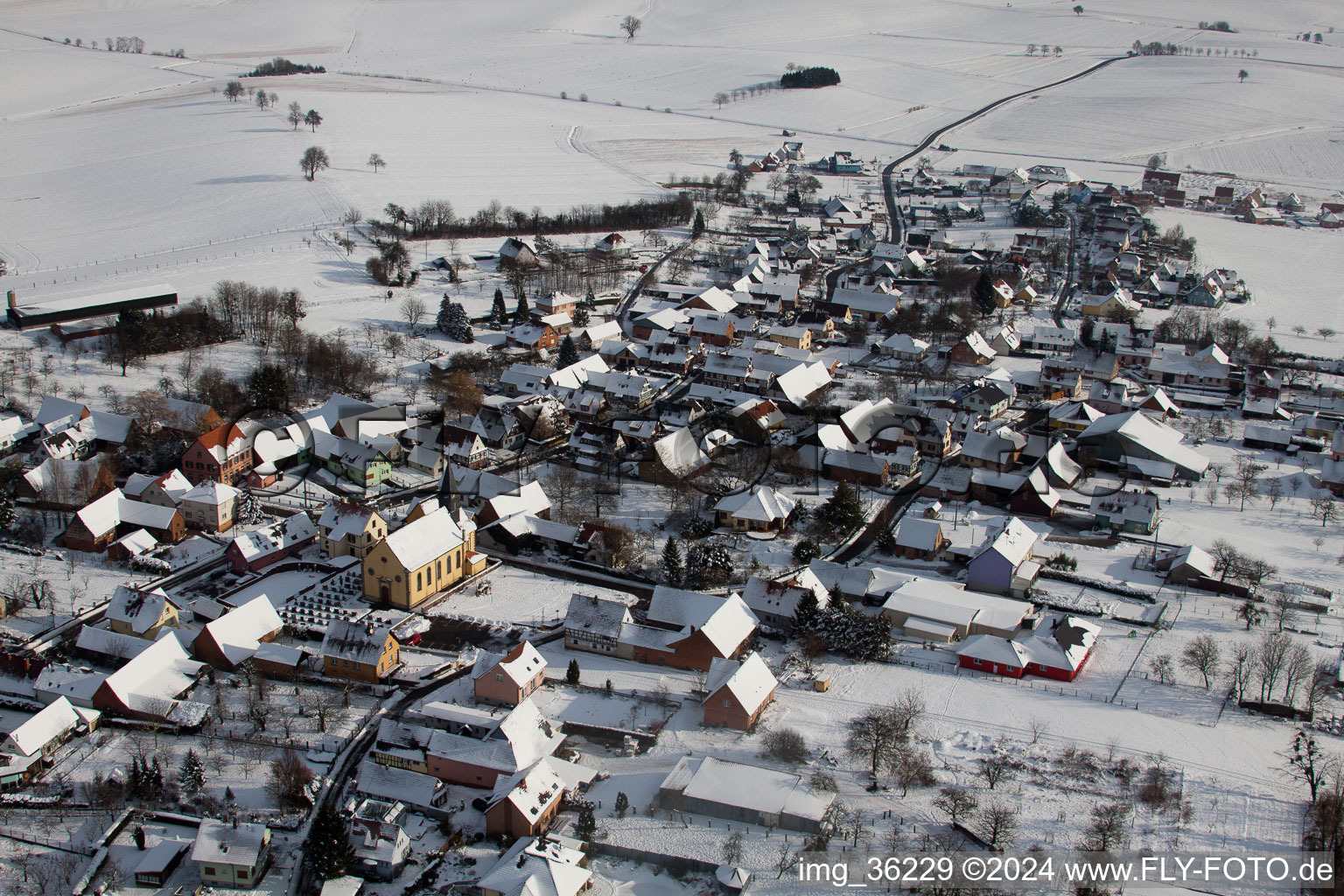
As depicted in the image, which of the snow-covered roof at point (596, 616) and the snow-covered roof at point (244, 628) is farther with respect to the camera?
the snow-covered roof at point (596, 616)

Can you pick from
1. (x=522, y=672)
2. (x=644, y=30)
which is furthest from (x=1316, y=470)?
(x=644, y=30)

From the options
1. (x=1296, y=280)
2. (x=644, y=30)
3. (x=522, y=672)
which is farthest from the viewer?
(x=644, y=30)

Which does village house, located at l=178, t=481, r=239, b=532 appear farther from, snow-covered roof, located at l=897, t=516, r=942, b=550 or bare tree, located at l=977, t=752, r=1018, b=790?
bare tree, located at l=977, t=752, r=1018, b=790

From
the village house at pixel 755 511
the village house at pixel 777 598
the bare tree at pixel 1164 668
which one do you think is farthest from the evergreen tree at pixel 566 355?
the bare tree at pixel 1164 668

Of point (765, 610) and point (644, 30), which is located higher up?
point (644, 30)

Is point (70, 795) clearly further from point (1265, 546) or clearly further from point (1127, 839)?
point (1265, 546)

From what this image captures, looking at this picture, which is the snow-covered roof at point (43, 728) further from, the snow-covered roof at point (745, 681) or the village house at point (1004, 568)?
the village house at point (1004, 568)
